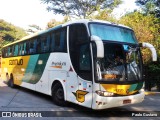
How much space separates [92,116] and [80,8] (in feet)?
85.4

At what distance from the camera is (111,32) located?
28.4 feet

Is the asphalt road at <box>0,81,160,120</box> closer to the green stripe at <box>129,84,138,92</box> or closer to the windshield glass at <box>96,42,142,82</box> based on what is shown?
the green stripe at <box>129,84,138,92</box>

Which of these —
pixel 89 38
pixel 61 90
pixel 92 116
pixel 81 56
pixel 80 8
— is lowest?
pixel 92 116

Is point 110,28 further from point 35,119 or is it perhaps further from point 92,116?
point 35,119

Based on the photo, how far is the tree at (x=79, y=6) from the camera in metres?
32.1

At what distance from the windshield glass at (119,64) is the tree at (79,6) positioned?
76.6 ft

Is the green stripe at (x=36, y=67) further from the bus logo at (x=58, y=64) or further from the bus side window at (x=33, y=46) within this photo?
the bus logo at (x=58, y=64)

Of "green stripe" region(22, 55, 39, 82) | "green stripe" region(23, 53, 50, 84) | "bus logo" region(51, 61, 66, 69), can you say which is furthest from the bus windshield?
"green stripe" region(22, 55, 39, 82)

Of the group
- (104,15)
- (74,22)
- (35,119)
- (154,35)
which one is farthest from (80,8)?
(35,119)

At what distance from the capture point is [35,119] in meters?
7.72

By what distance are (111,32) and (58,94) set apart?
3249mm

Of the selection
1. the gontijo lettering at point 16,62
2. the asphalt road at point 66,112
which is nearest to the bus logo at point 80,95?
the asphalt road at point 66,112

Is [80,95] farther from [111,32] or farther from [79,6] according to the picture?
[79,6]

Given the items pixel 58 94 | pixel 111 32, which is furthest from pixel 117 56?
pixel 58 94
